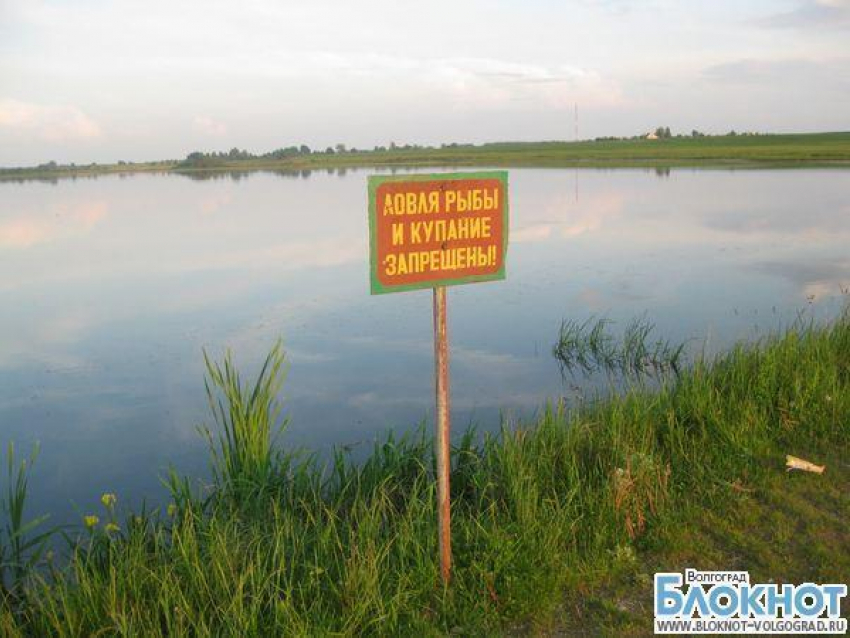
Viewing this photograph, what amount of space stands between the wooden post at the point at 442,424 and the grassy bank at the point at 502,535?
138 millimetres

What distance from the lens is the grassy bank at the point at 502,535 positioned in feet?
12.6

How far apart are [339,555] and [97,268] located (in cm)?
1886

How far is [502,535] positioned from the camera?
171 inches

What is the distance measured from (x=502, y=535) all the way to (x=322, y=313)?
10.5 m

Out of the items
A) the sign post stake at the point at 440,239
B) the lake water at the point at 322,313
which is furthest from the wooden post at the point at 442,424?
the lake water at the point at 322,313

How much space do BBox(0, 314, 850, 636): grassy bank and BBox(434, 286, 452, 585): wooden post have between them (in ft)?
0.45

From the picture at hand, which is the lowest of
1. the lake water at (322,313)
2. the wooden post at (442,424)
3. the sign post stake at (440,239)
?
the lake water at (322,313)

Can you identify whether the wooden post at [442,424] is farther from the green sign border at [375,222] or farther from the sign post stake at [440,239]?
the green sign border at [375,222]

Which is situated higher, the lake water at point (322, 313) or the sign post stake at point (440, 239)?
the sign post stake at point (440, 239)

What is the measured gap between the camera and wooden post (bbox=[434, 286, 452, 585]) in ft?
12.8

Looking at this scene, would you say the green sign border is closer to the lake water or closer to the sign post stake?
the sign post stake

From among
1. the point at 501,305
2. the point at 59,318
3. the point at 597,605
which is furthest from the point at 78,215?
the point at 597,605

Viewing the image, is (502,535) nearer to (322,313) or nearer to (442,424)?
(442,424)

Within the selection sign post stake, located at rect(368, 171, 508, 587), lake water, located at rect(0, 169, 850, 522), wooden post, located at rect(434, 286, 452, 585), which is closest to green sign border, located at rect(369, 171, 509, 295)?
sign post stake, located at rect(368, 171, 508, 587)
